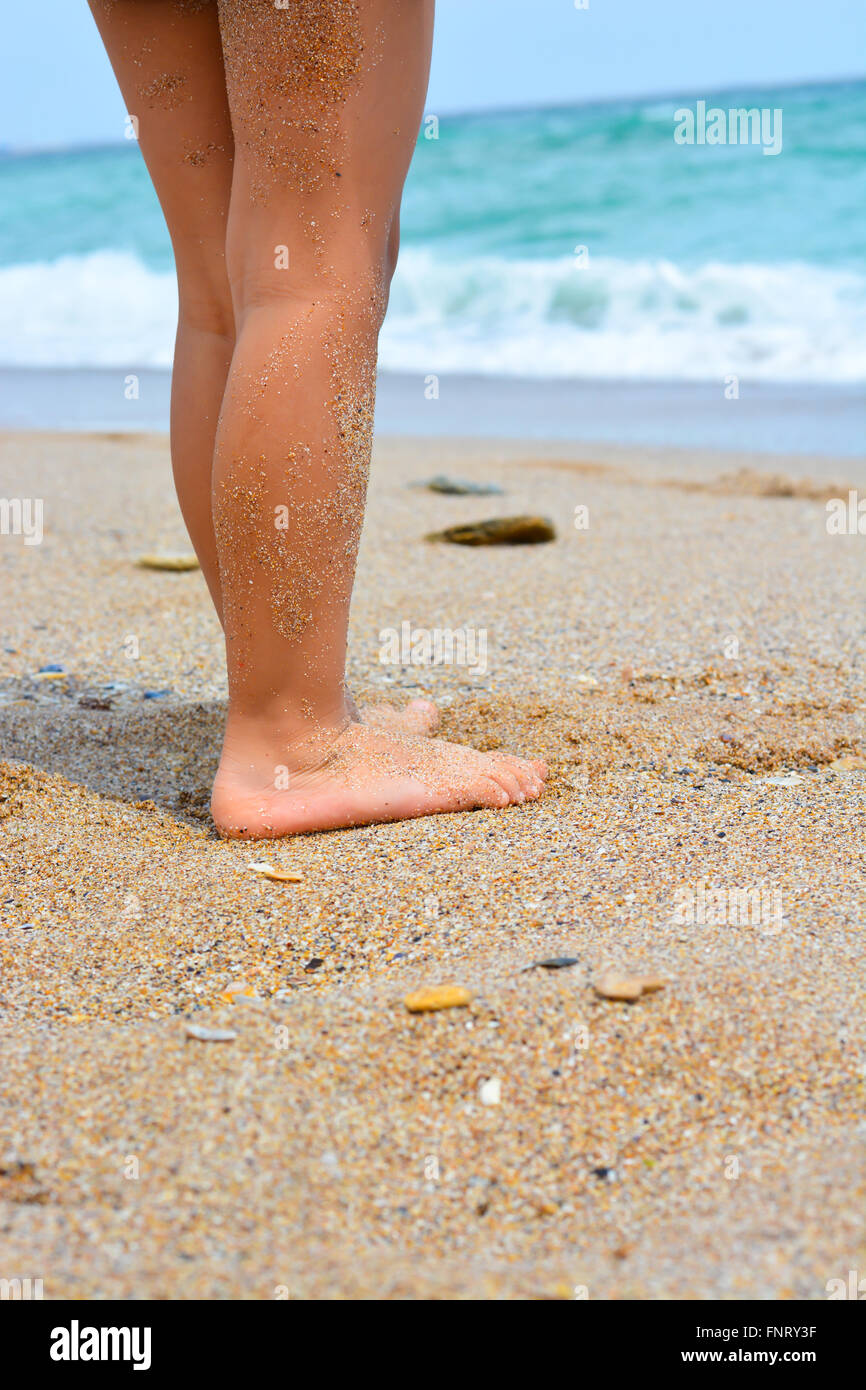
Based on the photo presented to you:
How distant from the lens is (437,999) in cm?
110

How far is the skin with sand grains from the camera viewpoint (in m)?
1.31

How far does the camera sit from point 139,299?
1158 cm

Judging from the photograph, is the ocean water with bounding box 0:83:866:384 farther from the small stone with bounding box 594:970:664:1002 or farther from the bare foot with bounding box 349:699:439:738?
the small stone with bounding box 594:970:664:1002

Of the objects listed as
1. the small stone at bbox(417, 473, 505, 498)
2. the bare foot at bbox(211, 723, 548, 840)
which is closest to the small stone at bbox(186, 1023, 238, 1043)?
the bare foot at bbox(211, 723, 548, 840)

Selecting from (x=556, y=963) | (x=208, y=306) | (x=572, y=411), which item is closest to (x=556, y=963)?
(x=556, y=963)

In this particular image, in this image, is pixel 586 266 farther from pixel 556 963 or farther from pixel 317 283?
pixel 556 963

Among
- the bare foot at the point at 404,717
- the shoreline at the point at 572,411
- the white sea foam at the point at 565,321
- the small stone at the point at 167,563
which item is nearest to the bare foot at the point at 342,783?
the bare foot at the point at 404,717

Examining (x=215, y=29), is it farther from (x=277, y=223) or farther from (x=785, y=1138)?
(x=785, y=1138)

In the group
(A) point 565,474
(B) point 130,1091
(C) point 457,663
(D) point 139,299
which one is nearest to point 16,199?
(D) point 139,299

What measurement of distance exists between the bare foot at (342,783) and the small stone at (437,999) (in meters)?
0.48

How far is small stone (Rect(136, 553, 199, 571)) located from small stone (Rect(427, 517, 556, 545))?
80 cm

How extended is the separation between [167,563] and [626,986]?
243cm

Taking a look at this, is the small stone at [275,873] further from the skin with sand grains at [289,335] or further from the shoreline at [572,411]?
the shoreline at [572,411]

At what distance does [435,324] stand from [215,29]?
8.77 meters
